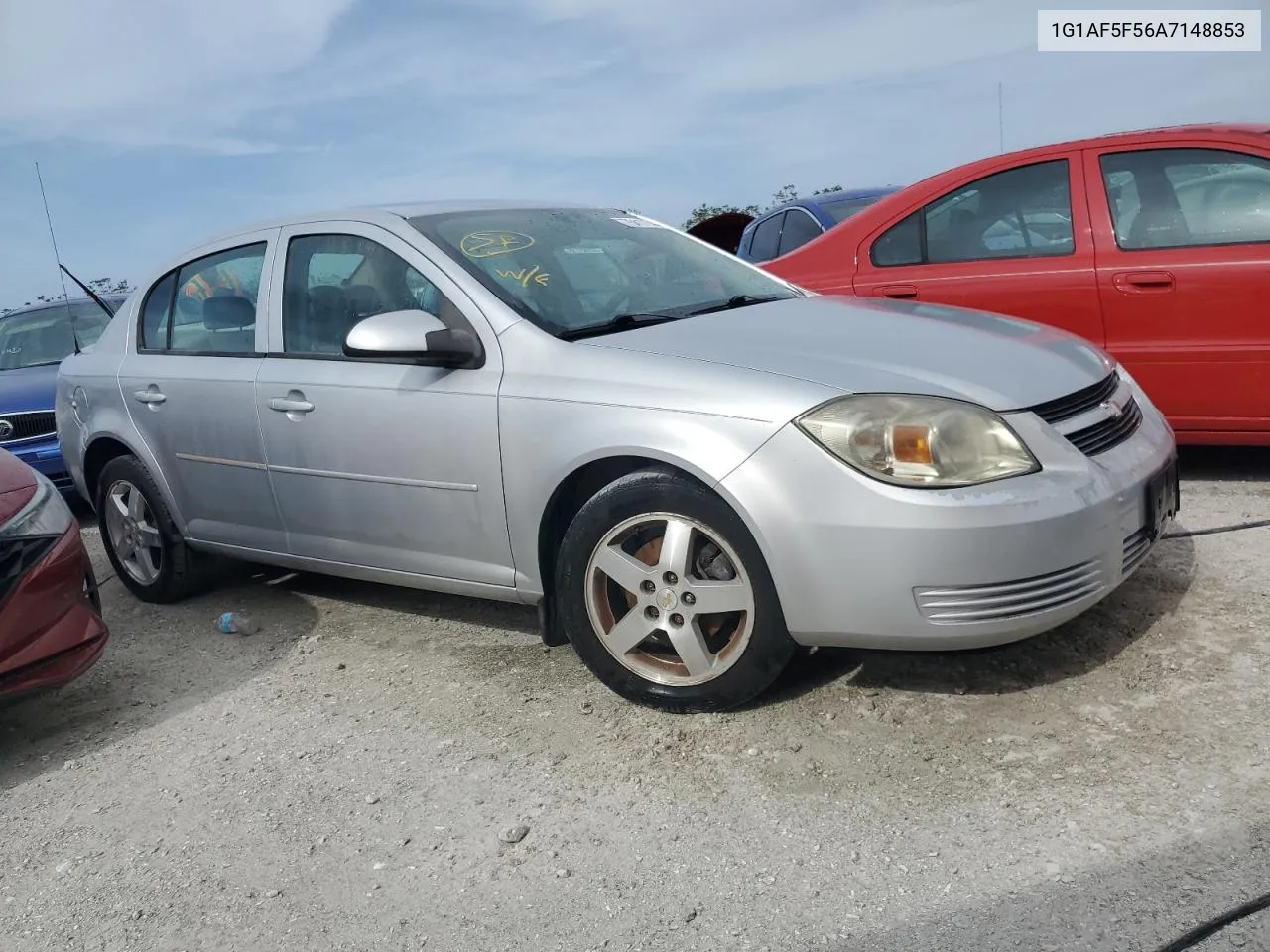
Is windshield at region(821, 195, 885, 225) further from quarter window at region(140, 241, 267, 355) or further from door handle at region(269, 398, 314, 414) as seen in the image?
door handle at region(269, 398, 314, 414)

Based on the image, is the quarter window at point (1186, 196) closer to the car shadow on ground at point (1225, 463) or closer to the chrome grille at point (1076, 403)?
the car shadow on ground at point (1225, 463)

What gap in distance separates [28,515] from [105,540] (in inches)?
65.2

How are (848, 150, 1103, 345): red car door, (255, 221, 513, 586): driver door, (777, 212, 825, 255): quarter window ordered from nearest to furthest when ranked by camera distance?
(255, 221, 513, 586): driver door
(848, 150, 1103, 345): red car door
(777, 212, 825, 255): quarter window

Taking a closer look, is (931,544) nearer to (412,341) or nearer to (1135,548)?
(1135,548)

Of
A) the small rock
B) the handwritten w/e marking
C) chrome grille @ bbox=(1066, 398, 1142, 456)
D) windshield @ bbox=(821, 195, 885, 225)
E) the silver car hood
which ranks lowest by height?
the small rock

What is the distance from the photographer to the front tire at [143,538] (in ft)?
16.1

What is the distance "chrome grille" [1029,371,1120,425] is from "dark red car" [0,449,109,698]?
2957 millimetres

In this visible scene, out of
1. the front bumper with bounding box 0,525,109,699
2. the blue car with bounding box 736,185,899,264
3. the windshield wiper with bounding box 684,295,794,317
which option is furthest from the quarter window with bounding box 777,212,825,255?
the front bumper with bounding box 0,525,109,699

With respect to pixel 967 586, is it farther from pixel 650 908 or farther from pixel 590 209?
pixel 590 209

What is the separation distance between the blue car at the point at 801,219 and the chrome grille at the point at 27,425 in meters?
4.62

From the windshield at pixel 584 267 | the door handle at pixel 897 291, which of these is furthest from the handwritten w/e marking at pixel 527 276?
the door handle at pixel 897 291

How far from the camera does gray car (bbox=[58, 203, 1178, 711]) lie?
2.91m

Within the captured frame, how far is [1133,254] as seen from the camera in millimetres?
4977

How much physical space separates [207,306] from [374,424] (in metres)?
1.34
